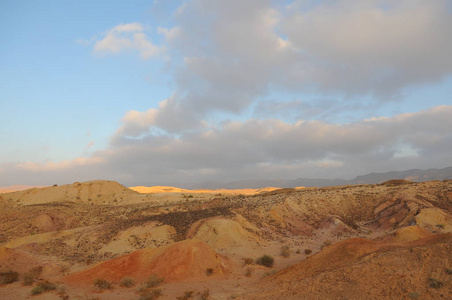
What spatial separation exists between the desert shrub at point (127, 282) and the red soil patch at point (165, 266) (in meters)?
0.59

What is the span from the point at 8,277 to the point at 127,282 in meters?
7.05

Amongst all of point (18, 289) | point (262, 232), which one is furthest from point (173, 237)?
point (18, 289)

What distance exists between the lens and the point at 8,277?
16266 mm

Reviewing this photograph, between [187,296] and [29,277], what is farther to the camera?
[29,277]

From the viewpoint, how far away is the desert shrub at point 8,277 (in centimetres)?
1600

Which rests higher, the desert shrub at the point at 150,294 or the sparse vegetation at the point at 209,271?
the desert shrub at the point at 150,294

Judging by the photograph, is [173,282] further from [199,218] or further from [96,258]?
[199,218]

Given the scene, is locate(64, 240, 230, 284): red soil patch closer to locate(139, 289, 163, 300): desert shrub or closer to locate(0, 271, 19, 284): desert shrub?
locate(139, 289, 163, 300): desert shrub

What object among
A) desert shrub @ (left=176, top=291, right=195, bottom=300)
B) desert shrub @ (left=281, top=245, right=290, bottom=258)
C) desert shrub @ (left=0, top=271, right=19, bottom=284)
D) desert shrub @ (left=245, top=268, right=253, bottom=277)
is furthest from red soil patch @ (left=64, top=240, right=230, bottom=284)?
desert shrub @ (left=281, top=245, right=290, bottom=258)

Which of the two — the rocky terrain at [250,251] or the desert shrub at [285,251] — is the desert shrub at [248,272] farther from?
the desert shrub at [285,251]

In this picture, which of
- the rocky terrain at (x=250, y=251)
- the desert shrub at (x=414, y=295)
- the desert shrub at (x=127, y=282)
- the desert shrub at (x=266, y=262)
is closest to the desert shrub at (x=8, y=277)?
the rocky terrain at (x=250, y=251)

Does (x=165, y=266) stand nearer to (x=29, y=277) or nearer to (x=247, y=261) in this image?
(x=247, y=261)

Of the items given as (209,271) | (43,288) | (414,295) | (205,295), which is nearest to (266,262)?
(209,271)

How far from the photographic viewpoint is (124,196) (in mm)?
58312
